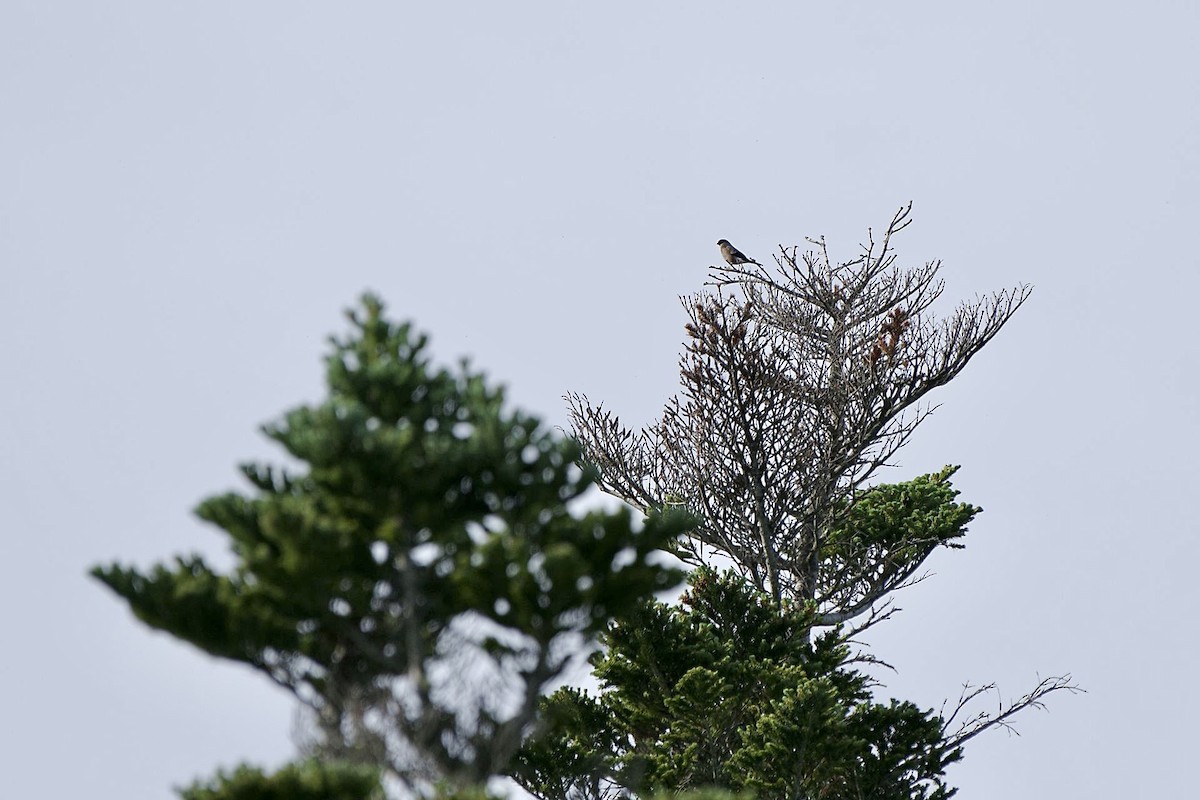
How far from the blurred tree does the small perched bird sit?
37.7ft

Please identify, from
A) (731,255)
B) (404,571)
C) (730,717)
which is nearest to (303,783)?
(404,571)

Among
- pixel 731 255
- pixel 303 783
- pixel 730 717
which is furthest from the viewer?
pixel 731 255

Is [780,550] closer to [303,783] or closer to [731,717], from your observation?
[731,717]

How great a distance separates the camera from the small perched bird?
2238 centimetres

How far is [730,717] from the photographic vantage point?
18.2 meters

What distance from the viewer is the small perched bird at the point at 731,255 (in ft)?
73.4

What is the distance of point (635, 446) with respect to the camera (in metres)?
21.7

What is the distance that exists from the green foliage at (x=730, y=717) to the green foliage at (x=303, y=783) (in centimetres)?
717

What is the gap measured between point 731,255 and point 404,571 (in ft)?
40.4

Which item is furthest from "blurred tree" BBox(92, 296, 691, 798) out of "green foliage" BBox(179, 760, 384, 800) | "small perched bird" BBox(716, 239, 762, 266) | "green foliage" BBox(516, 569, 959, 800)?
"small perched bird" BBox(716, 239, 762, 266)

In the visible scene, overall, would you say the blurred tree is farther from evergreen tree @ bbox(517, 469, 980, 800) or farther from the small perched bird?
the small perched bird

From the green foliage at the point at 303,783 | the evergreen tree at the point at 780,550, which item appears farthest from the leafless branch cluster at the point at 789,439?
the green foliage at the point at 303,783

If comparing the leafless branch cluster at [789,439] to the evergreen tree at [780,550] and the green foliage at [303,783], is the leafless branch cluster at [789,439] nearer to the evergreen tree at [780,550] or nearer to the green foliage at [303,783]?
the evergreen tree at [780,550]

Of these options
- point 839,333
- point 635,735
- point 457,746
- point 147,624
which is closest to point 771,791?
point 635,735
